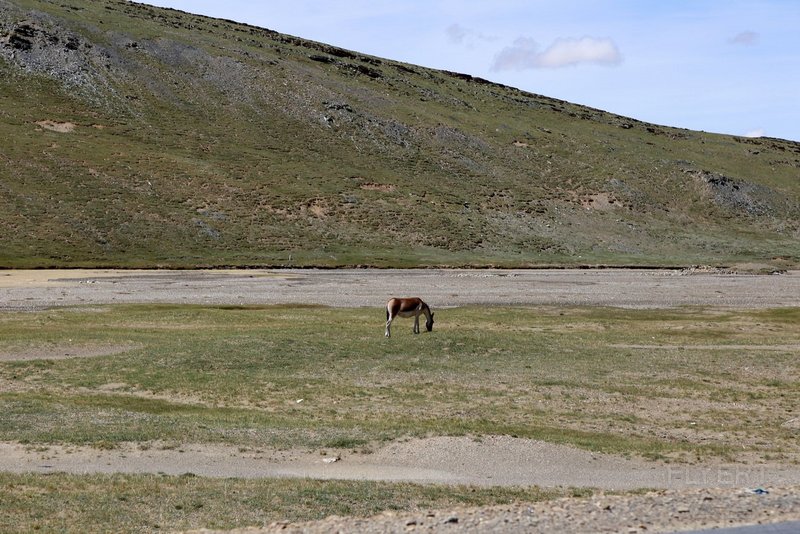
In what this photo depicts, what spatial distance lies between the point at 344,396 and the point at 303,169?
110199 millimetres

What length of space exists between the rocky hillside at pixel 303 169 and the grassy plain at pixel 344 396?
58053 mm

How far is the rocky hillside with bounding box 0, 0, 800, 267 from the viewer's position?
10812 centimetres

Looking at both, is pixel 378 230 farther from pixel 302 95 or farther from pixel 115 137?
pixel 302 95

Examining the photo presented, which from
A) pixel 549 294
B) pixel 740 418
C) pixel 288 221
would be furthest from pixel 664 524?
pixel 288 221

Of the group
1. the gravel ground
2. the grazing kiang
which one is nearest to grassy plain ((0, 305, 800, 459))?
the grazing kiang

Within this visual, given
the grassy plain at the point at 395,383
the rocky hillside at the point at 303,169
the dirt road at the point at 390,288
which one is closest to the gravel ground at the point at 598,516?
the grassy plain at the point at 395,383

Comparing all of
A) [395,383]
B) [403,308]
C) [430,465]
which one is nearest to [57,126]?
[403,308]

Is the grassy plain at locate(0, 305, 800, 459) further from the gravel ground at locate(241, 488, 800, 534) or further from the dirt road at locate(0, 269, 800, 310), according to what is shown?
the dirt road at locate(0, 269, 800, 310)

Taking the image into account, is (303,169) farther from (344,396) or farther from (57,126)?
(344,396)

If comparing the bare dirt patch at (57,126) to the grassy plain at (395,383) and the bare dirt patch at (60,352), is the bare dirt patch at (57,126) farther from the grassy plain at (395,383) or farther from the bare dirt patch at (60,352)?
the bare dirt patch at (60,352)

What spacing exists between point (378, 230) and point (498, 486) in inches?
4013

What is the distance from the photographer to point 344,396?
91.0 feet

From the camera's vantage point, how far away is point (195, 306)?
181 feet

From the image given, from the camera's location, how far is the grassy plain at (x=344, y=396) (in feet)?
54.7
